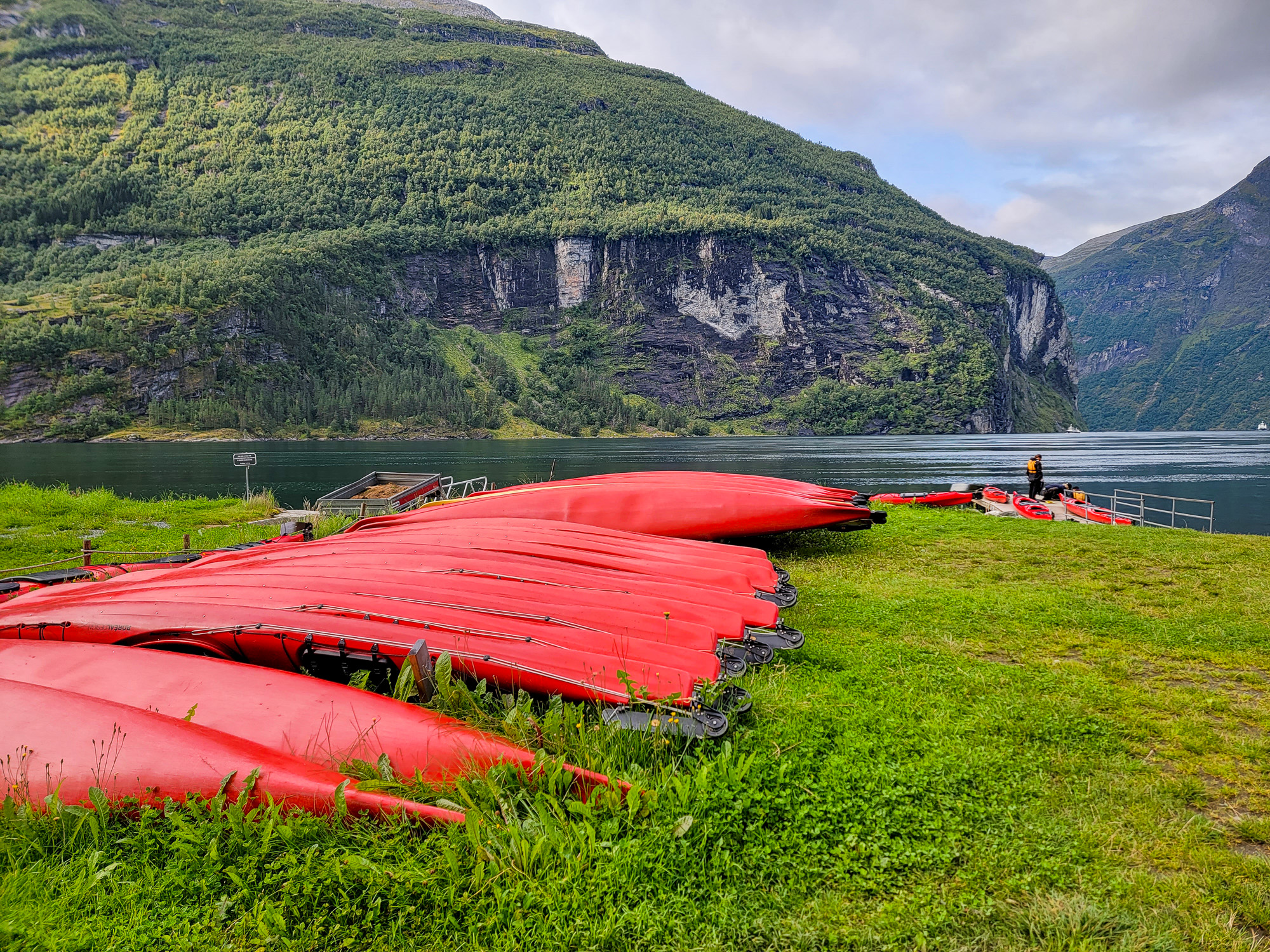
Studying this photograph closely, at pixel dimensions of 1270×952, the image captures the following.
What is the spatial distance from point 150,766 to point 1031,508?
21190mm

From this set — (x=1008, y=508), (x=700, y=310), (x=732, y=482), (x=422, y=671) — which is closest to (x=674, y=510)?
(x=732, y=482)

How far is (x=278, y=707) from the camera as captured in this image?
154 inches

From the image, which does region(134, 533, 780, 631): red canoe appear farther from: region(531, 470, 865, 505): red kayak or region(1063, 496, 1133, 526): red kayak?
region(1063, 496, 1133, 526): red kayak

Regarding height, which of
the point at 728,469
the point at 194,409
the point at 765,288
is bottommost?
the point at 728,469

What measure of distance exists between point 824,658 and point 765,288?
179254 millimetres

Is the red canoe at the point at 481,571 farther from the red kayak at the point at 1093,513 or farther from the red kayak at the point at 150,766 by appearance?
the red kayak at the point at 1093,513

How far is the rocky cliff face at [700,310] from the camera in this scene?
169m

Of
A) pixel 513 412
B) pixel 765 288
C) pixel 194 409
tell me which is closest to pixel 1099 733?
pixel 194 409

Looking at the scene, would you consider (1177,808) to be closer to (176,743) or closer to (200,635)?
(176,743)

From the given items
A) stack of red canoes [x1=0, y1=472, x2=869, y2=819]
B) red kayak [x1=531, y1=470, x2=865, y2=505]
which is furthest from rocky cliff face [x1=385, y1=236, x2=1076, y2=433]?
stack of red canoes [x1=0, y1=472, x2=869, y2=819]

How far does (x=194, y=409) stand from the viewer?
10644 cm

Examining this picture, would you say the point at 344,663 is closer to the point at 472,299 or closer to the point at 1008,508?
the point at 1008,508

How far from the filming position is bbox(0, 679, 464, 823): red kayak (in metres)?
3.14

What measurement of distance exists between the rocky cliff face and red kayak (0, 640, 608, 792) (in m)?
162
